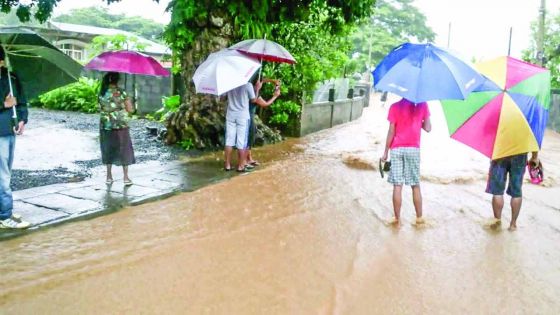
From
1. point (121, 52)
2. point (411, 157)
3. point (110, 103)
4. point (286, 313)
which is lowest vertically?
point (286, 313)

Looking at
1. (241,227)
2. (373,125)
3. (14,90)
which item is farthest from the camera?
(373,125)

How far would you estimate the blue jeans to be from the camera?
507cm

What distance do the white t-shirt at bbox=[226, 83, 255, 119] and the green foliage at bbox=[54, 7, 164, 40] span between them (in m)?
34.0

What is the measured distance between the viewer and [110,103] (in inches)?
274

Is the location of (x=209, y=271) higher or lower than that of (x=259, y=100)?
lower

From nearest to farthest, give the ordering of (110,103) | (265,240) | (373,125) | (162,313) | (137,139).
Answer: (162,313)
(265,240)
(110,103)
(137,139)
(373,125)

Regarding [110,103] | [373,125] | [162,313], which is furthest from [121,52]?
[373,125]

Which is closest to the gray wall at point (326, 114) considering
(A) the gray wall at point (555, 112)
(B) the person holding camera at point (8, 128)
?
(A) the gray wall at point (555, 112)

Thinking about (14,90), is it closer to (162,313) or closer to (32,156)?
(162,313)

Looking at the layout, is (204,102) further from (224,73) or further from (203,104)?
(224,73)

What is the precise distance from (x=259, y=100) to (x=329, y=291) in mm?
5066

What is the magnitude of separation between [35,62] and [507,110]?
5.10 m

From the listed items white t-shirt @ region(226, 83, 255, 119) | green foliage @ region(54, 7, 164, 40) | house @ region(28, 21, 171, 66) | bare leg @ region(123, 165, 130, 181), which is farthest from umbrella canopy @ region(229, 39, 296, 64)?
green foliage @ region(54, 7, 164, 40)

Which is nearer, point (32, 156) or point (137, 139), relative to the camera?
point (32, 156)
